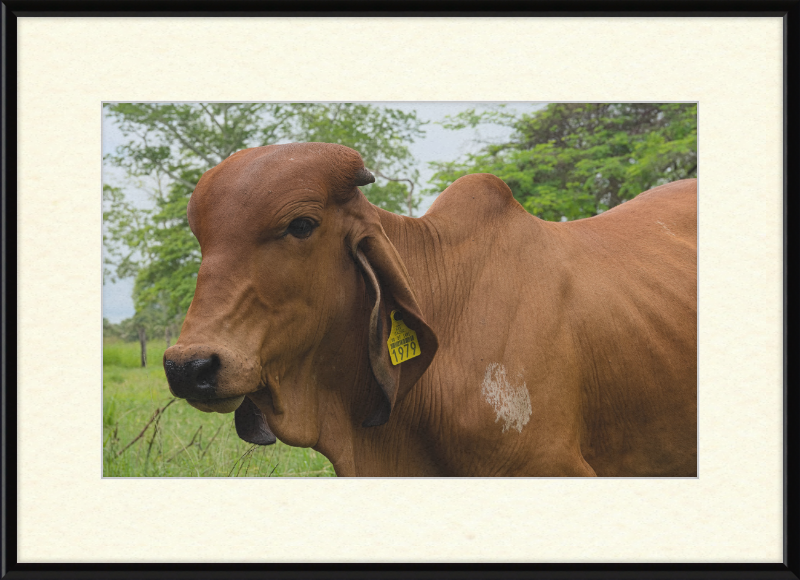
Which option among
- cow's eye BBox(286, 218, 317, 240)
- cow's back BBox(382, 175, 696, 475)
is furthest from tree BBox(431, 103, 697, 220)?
cow's eye BBox(286, 218, 317, 240)

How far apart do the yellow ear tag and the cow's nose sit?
0.75m

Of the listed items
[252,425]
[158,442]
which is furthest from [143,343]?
[252,425]

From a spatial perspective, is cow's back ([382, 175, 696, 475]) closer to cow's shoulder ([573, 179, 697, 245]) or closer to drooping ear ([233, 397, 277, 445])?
cow's shoulder ([573, 179, 697, 245])

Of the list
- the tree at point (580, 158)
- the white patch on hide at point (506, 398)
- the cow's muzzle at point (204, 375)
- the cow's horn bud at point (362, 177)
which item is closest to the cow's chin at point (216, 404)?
the cow's muzzle at point (204, 375)

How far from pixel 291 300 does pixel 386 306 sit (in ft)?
1.34

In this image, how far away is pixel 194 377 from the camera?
6.85ft

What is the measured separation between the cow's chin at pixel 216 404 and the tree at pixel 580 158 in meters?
2.88

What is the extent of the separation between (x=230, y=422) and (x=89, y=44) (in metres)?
3.52

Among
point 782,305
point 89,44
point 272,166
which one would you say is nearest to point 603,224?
point 782,305

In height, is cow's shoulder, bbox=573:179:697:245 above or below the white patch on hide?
above

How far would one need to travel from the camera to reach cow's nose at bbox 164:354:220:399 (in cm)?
208

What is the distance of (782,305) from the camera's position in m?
2.95
